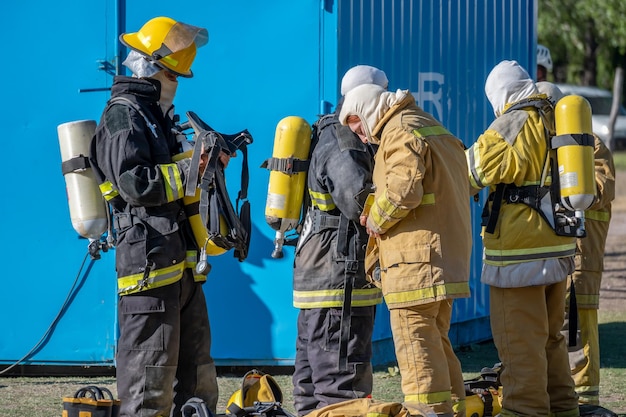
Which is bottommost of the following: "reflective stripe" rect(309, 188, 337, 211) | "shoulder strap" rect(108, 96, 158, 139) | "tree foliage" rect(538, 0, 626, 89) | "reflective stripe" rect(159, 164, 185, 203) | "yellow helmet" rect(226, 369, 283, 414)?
"yellow helmet" rect(226, 369, 283, 414)

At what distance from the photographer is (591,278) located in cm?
697

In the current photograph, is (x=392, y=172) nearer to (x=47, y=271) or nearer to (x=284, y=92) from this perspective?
(x=284, y=92)

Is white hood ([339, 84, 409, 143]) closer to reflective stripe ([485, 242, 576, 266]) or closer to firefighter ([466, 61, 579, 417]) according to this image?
firefighter ([466, 61, 579, 417])

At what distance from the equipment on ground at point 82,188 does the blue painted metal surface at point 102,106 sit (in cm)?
188

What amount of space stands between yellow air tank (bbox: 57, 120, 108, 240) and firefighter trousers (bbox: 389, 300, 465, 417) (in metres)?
1.64

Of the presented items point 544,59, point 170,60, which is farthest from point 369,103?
point 544,59

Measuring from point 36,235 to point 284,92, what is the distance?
2.07 metres

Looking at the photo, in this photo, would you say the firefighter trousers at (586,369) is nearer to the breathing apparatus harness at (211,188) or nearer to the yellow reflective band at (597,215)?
the yellow reflective band at (597,215)

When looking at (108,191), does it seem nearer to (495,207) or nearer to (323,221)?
(323,221)

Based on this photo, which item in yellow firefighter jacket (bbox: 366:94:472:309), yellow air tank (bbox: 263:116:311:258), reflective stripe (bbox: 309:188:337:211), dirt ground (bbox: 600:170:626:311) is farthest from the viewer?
dirt ground (bbox: 600:170:626:311)

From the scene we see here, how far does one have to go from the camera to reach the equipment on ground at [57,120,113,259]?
574 cm

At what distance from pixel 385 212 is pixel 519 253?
97 cm

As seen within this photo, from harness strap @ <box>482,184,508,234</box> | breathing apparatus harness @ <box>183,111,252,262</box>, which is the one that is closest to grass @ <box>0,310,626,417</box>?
harness strap @ <box>482,184,508,234</box>

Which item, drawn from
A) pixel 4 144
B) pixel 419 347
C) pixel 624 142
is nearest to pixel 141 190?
pixel 419 347
